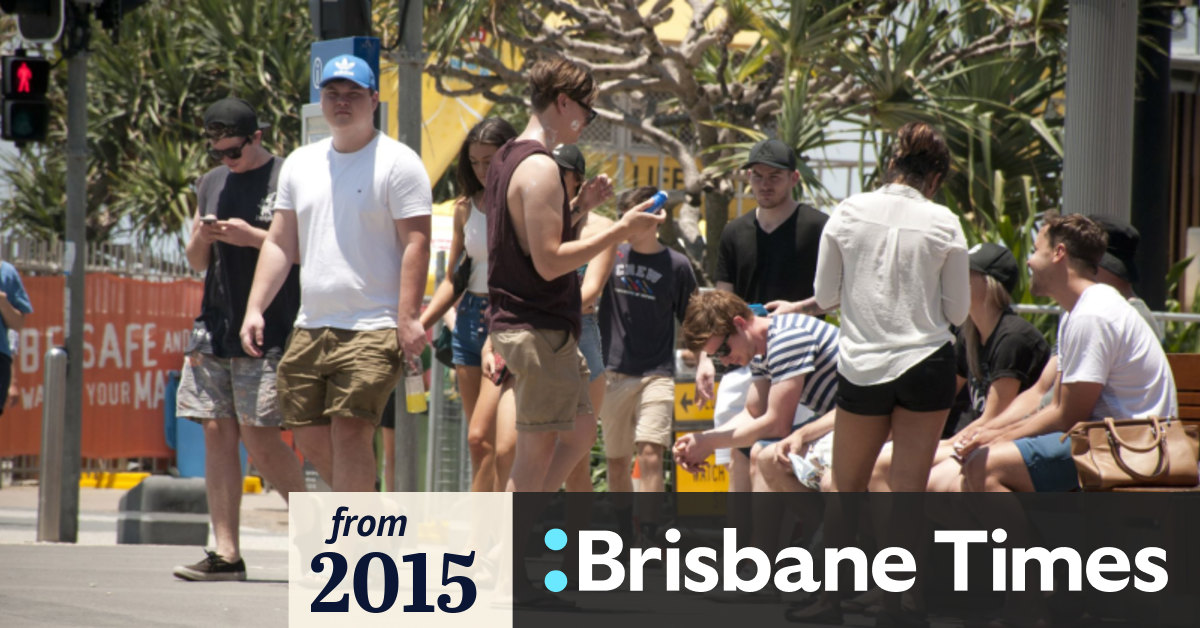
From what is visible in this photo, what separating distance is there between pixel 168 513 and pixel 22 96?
2.75 metres

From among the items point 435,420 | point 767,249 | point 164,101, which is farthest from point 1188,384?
point 164,101

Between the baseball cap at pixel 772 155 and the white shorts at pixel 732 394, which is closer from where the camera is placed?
the baseball cap at pixel 772 155

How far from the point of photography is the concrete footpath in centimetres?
521

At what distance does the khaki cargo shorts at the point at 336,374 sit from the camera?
17.8 ft

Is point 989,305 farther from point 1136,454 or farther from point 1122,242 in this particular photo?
point 1136,454

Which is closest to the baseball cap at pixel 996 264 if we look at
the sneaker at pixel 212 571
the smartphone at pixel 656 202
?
the smartphone at pixel 656 202

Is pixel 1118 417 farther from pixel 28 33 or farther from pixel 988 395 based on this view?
pixel 28 33

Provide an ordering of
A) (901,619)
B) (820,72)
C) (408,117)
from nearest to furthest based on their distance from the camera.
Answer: (901,619) < (408,117) < (820,72)

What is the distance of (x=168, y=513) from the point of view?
27.0ft

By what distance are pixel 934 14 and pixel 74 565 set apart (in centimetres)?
688

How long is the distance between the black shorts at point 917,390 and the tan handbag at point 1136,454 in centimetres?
46

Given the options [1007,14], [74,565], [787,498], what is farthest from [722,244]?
[1007,14]

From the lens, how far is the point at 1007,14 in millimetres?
11164

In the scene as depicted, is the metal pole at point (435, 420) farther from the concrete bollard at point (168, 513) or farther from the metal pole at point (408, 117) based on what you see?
the metal pole at point (408, 117)
